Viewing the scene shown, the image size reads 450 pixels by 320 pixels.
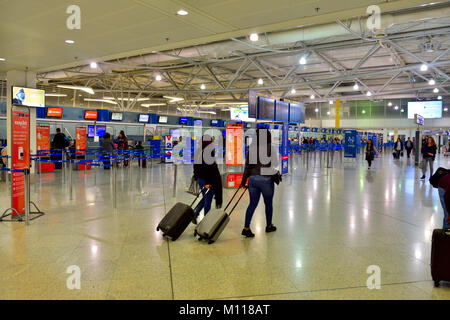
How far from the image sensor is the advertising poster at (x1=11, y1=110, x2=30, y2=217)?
6899 millimetres

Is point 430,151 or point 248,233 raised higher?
point 430,151

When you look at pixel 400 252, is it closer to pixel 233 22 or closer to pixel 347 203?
pixel 347 203

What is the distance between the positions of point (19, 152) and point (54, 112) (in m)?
11.8

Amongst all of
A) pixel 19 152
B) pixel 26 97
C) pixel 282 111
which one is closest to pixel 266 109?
pixel 282 111

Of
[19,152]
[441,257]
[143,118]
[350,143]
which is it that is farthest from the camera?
[350,143]

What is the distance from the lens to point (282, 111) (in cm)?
1452

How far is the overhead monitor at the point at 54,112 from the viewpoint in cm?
1741

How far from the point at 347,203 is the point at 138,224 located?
546 centimetres

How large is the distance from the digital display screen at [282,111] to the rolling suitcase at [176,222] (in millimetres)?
9158

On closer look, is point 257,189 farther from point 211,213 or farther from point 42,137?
point 42,137

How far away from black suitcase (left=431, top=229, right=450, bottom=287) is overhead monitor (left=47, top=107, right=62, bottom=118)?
1813 cm

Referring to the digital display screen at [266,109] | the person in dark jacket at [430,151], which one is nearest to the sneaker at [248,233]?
the digital display screen at [266,109]

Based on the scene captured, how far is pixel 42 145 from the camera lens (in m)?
15.6
